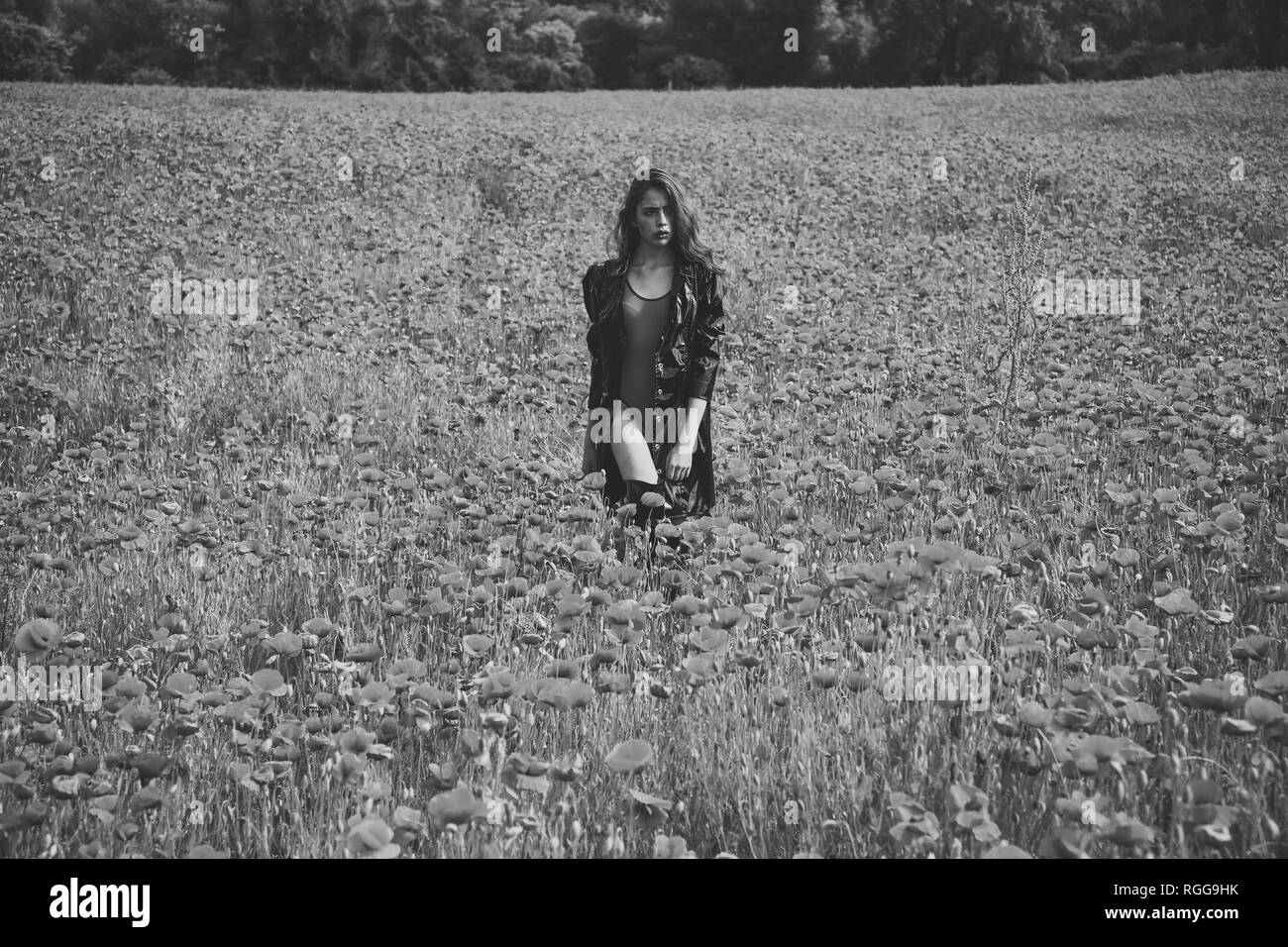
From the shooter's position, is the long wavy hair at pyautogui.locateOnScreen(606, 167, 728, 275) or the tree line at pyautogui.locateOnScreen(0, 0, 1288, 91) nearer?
the long wavy hair at pyautogui.locateOnScreen(606, 167, 728, 275)

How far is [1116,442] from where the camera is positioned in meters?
4.71

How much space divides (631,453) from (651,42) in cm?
4447

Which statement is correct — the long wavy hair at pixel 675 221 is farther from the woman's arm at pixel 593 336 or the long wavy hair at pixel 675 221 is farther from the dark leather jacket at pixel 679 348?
the woman's arm at pixel 593 336

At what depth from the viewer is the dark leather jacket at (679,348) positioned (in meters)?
3.96

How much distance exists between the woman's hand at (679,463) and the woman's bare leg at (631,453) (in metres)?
0.07

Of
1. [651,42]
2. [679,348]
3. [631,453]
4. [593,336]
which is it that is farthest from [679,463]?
[651,42]

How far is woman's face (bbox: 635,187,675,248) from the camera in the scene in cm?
388

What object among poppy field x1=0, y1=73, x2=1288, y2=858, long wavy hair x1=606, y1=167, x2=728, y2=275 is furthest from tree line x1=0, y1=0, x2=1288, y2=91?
long wavy hair x1=606, y1=167, x2=728, y2=275

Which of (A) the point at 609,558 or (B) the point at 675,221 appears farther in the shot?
(B) the point at 675,221

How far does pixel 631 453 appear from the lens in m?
3.84

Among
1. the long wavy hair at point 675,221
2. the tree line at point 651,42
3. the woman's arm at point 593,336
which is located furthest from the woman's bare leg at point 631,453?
the tree line at point 651,42

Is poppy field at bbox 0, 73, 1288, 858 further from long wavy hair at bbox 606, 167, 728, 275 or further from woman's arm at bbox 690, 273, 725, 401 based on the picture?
long wavy hair at bbox 606, 167, 728, 275

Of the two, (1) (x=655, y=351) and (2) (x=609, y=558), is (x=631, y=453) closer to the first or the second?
(1) (x=655, y=351)
